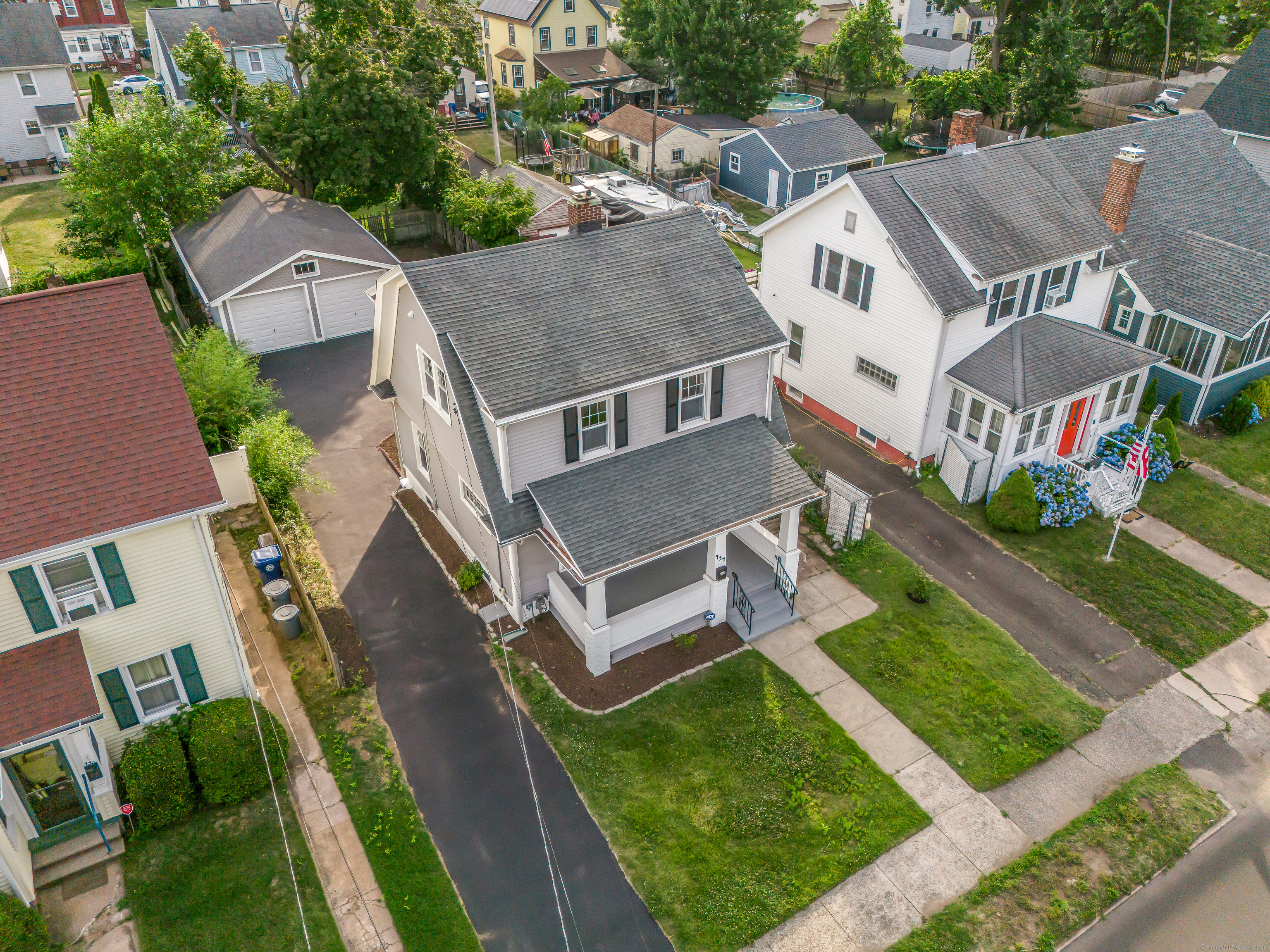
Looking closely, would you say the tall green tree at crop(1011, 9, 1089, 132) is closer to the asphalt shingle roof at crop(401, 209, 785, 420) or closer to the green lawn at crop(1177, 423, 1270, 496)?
the green lawn at crop(1177, 423, 1270, 496)

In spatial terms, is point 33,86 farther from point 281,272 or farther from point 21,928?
point 21,928

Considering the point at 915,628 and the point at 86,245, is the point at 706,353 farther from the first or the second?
the point at 86,245

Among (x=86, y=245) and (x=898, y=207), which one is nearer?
(x=898, y=207)

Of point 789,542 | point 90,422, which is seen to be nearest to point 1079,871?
point 789,542

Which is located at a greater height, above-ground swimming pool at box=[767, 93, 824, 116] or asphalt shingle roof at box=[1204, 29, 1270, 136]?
asphalt shingle roof at box=[1204, 29, 1270, 136]

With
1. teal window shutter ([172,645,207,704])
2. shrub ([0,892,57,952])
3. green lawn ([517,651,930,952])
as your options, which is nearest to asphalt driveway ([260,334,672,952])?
green lawn ([517,651,930,952])

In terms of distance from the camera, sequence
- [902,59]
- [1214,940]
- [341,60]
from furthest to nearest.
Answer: [902,59] < [341,60] < [1214,940]

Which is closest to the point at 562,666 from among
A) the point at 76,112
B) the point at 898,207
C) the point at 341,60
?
the point at 898,207
